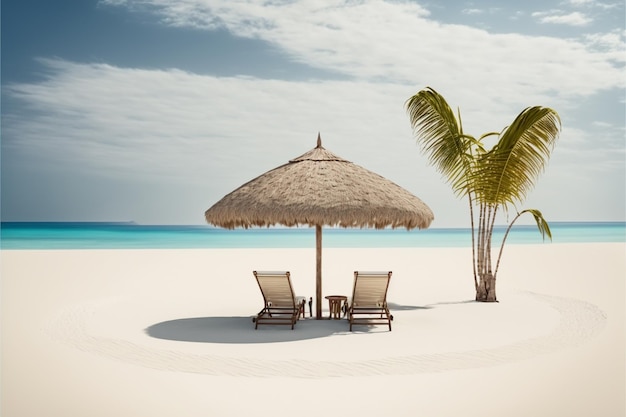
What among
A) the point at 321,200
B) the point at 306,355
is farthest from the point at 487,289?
the point at 306,355

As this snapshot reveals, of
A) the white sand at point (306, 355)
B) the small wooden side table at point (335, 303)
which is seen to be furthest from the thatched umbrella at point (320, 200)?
the white sand at point (306, 355)

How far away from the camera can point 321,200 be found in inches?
305

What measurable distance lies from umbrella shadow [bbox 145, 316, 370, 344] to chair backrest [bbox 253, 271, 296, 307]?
1.14 ft

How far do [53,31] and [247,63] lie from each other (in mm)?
14619

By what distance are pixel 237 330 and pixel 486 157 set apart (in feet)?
17.1

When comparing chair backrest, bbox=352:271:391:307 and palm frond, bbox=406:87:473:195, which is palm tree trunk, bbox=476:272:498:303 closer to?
palm frond, bbox=406:87:473:195

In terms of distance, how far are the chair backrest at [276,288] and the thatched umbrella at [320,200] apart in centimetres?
72

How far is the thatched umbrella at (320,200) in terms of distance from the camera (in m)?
7.73

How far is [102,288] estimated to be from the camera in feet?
41.7

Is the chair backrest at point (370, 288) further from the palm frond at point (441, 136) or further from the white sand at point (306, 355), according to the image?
the palm frond at point (441, 136)

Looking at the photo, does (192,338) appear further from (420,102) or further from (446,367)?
(420,102)

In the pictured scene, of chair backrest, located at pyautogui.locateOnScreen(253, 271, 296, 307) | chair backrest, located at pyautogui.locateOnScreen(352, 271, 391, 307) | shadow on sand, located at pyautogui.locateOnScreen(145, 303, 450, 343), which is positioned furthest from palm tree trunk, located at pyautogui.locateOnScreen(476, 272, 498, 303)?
chair backrest, located at pyautogui.locateOnScreen(253, 271, 296, 307)

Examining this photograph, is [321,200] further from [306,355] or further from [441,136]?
[441,136]

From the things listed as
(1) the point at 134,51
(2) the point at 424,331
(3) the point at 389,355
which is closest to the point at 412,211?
(2) the point at 424,331
